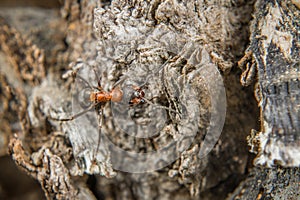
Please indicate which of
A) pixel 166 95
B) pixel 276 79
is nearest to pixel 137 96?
pixel 166 95

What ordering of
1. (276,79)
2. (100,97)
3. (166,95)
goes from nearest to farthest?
(276,79)
(166,95)
(100,97)

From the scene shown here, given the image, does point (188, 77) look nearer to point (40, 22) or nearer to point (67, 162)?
point (67, 162)

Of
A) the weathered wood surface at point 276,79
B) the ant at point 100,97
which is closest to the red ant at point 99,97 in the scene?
the ant at point 100,97

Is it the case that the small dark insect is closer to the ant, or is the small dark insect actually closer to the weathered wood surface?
the ant

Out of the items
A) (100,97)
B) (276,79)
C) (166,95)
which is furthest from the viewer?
(100,97)

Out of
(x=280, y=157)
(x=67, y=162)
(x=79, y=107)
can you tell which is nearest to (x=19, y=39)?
(x=79, y=107)

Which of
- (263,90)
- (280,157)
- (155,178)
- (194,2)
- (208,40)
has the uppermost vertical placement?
(194,2)

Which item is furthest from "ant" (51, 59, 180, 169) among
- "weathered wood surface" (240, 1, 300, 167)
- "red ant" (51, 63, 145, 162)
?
"weathered wood surface" (240, 1, 300, 167)

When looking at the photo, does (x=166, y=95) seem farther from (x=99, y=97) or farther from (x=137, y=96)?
(x=99, y=97)
